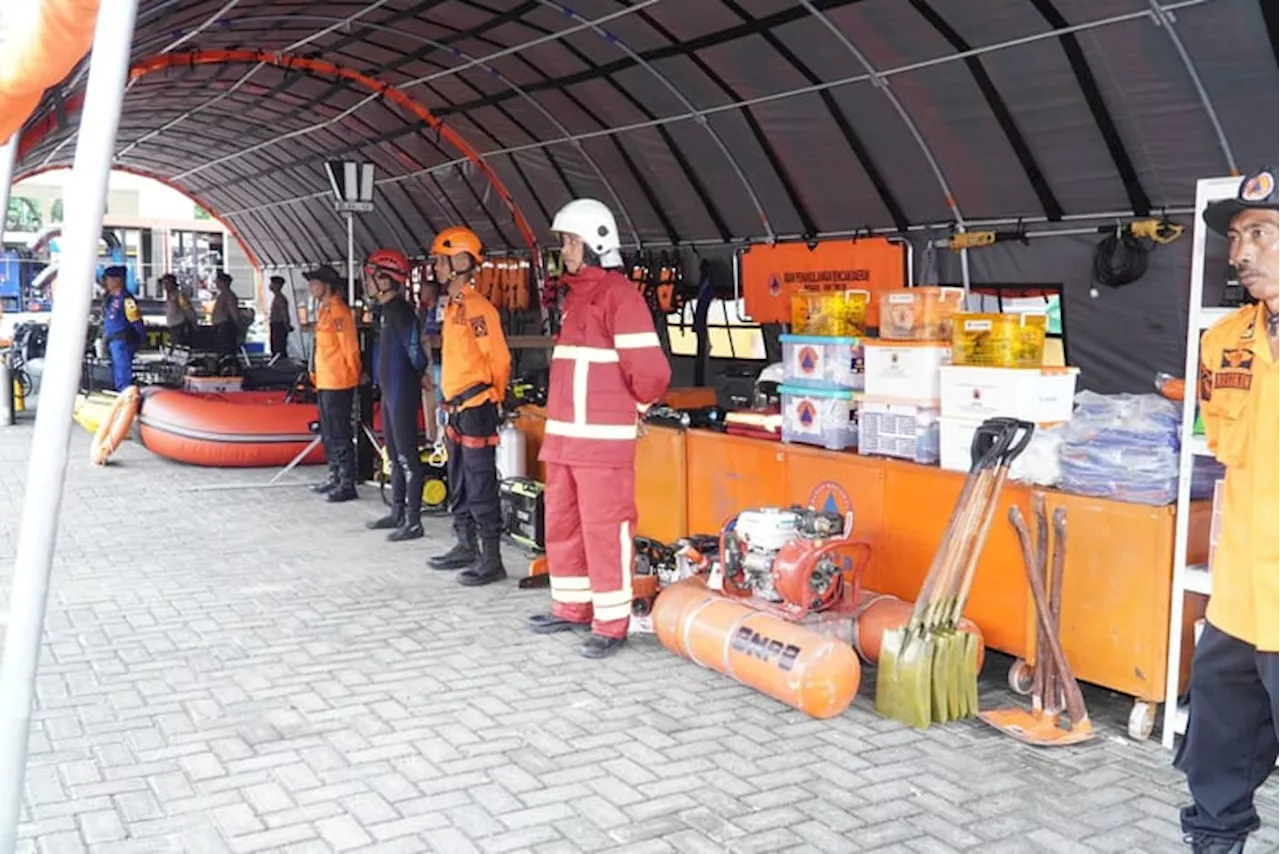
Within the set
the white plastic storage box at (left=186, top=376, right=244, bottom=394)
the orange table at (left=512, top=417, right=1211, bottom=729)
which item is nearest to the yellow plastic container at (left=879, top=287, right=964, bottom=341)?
the orange table at (left=512, top=417, right=1211, bottom=729)

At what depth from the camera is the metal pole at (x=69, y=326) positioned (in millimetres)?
1801

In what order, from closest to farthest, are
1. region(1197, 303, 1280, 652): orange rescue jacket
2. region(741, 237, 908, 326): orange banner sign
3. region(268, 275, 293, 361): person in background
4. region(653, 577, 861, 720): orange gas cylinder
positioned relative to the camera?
region(1197, 303, 1280, 652): orange rescue jacket < region(653, 577, 861, 720): orange gas cylinder < region(741, 237, 908, 326): orange banner sign < region(268, 275, 293, 361): person in background

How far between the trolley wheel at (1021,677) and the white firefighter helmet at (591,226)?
262 centimetres

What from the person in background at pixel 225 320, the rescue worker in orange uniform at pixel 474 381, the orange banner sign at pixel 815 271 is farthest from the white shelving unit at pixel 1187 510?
the person in background at pixel 225 320

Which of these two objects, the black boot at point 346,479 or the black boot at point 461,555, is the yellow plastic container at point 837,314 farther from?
the black boot at point 346,479

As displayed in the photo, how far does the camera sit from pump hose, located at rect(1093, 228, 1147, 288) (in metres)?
8.09

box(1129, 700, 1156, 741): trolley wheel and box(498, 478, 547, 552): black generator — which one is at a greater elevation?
box(498, 478, 547, 552): black generator

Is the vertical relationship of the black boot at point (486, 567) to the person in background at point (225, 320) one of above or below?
below

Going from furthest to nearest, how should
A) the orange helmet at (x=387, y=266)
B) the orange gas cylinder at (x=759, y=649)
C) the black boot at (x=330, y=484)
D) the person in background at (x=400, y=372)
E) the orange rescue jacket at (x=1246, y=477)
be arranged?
1. the black boot at (x=330, y=484)
2. the orange helmet at (x=387, y=266)
3. the person in background at (x=400, y=372)
4. the orange gas cylinder at (x=759, y=649)
5. the orange rescue jacket at (x=1246, y=477)

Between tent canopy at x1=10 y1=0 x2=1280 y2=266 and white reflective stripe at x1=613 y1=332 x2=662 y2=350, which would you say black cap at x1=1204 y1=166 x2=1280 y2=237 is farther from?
tent canopy at x1=10 y1=0 x2=1280 y2=266

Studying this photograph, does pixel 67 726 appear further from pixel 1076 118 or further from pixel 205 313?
pixel 205 313

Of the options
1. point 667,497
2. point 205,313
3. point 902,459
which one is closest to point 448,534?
point 667,497

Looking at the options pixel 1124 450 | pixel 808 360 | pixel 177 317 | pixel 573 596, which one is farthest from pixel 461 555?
pixel 177 317

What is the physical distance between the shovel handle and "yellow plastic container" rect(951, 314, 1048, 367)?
96 cm
